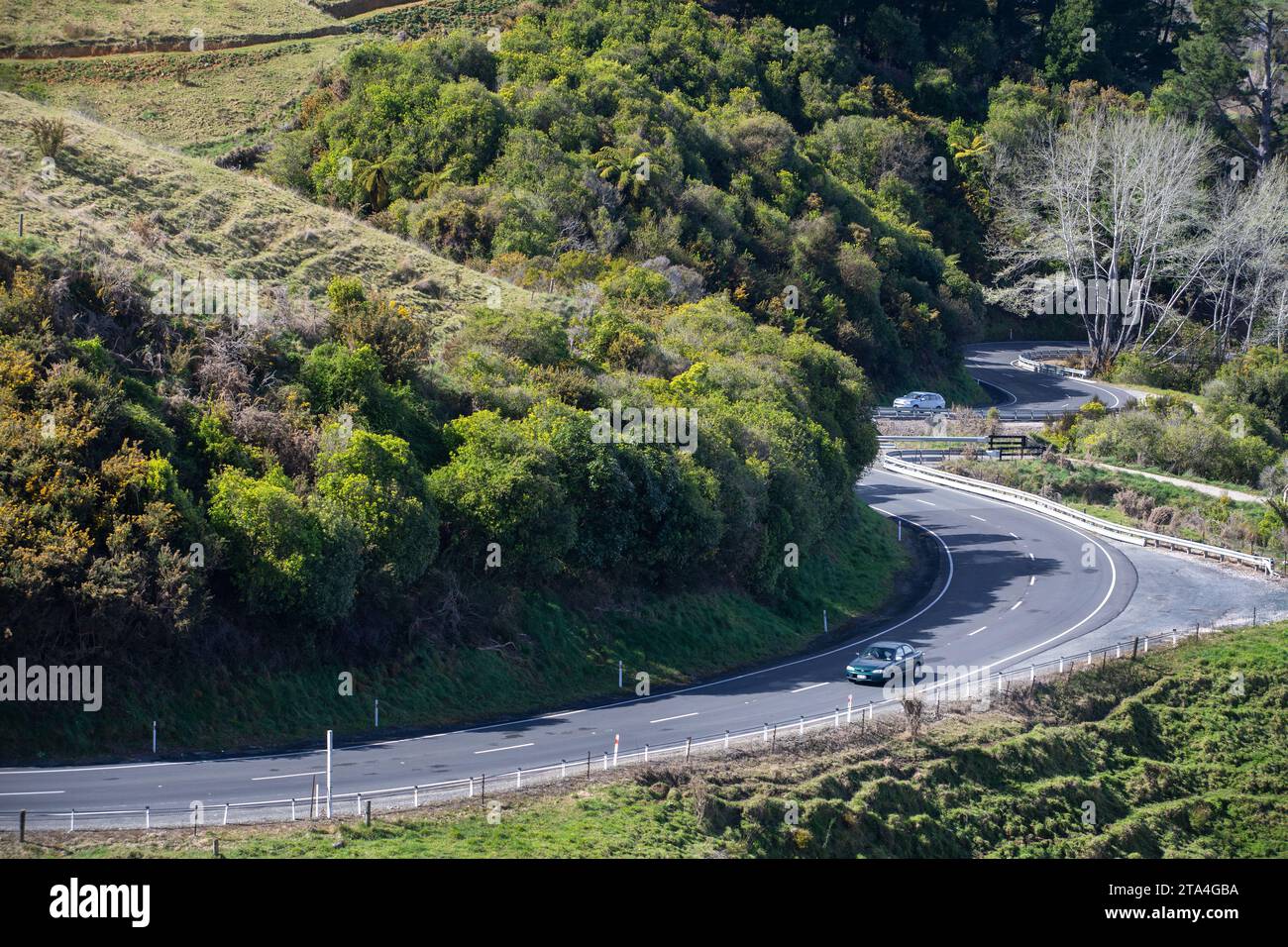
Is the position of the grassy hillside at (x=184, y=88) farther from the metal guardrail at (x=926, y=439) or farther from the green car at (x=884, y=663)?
the green car at (x=884, y=663)

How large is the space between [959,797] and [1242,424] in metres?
45.6

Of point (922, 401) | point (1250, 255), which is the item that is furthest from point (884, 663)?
point (1250, 255)

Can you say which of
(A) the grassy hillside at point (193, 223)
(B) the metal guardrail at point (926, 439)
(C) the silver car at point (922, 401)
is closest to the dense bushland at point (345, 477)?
(A) the grassy hillside at point (193, 223)

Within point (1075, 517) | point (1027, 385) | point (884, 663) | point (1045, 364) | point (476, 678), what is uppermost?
point (1045, 364)

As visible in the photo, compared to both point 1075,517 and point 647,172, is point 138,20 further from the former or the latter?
point 1075,517

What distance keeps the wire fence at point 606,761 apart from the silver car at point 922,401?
32579 millimetres

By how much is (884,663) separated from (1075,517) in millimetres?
24480

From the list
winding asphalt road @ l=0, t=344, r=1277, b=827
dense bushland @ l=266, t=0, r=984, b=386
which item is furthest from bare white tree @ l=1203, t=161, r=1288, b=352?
winding asphalt road @ l=0, t=344, r=1277, b=827

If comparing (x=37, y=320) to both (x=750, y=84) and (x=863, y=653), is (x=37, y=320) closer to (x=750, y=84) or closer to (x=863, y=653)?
(x=863, y=653)

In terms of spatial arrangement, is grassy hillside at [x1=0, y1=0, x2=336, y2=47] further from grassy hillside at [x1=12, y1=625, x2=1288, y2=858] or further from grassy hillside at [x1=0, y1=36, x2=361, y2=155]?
grassy hillside at [x1=12, y1=625, x2=1288, y2=858]

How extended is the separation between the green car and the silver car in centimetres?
3762

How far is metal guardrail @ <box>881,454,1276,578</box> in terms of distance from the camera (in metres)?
53.5

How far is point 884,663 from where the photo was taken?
38719mm
